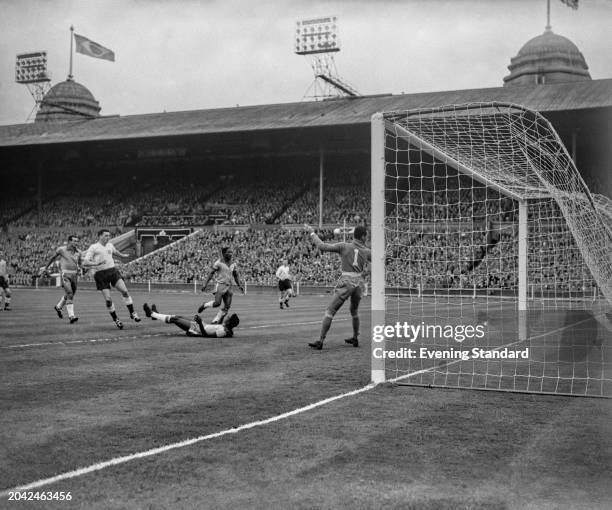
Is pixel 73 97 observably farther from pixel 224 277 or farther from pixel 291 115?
pixel 224 277

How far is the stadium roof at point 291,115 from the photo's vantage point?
140 ft

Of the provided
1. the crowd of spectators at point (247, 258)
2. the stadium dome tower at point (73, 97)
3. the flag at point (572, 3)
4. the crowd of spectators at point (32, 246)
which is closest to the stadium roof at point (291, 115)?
the crowd of spectators at point (32, 246)

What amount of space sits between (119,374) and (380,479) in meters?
5.15

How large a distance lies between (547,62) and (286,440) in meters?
78.0

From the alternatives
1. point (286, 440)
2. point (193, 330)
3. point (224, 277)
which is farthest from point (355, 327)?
point (286, 440)

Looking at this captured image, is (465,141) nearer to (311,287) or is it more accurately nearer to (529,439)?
(529,439)

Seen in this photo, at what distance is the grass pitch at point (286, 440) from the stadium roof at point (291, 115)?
1308 inches

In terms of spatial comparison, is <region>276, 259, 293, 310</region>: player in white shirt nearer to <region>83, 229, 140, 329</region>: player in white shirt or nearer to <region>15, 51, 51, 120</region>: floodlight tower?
<region>83, 229, 140, 329</region>: player in white shirt

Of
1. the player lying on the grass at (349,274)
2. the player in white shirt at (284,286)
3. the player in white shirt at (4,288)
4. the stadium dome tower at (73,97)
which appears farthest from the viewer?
the stadium dome tower at (73,97)

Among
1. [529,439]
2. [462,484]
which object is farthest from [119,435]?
[529,439]

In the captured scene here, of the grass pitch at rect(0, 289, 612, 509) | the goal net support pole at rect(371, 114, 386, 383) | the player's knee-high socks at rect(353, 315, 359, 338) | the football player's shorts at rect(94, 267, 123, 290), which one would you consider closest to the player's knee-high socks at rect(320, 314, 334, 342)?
the player's knee-high socks at rect(353, 315, 359, 338)

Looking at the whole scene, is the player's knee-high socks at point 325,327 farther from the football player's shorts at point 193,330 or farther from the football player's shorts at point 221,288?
the football player's shorts at point 221,288

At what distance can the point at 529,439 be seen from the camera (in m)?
5.75

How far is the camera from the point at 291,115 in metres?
51.2
